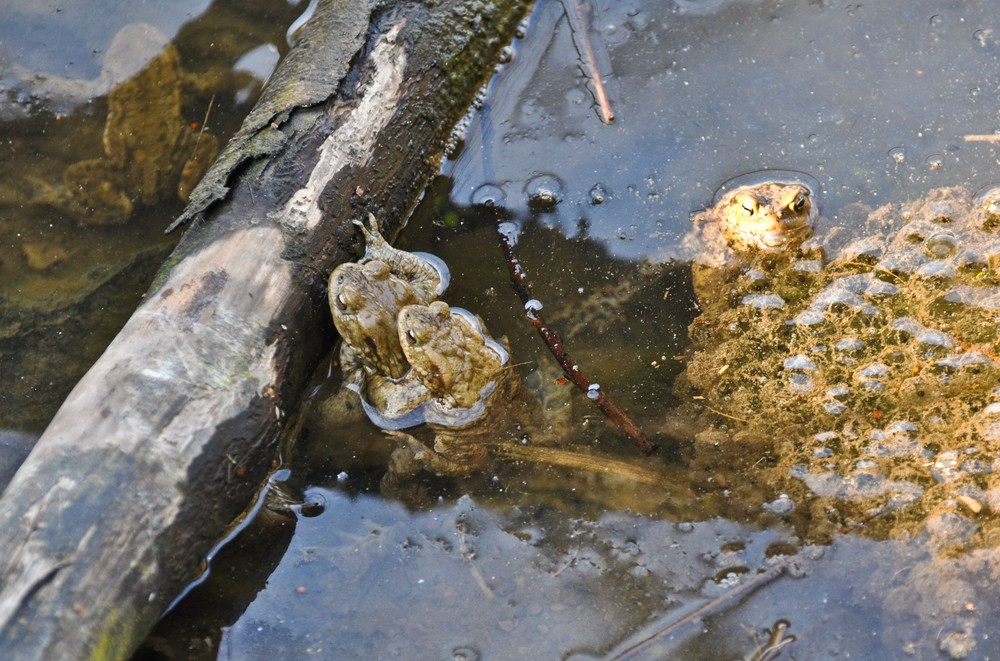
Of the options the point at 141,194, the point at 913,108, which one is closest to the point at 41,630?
the point at 141,194

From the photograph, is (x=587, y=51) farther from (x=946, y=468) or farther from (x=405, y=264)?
(x=946, y=468)

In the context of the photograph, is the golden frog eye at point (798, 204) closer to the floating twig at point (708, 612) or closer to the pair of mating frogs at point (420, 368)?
the pair of mating frogs at point (420, 368)

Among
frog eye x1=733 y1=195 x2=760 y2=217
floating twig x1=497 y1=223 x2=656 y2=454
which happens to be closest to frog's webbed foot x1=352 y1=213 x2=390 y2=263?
floating twig x1=497 y1=223 x2=656 y2=454

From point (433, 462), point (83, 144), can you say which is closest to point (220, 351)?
point (433, 462)

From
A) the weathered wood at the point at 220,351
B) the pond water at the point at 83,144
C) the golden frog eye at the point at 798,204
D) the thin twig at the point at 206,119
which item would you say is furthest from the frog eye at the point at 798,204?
the thin twig at the point at 206,119

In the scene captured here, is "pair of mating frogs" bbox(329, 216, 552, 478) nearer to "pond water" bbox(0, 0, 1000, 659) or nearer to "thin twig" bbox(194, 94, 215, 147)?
"pond water" bbox(0, 0, 1000, 659)

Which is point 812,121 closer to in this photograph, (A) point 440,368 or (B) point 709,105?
(B) point 709,105
